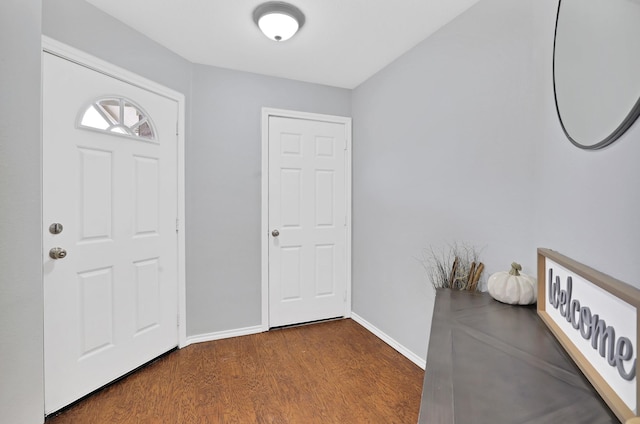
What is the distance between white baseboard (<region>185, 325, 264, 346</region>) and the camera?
101 inches

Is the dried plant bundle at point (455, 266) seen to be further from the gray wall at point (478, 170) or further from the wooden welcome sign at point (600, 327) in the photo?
the wooden welcome sign at point (600, 327)

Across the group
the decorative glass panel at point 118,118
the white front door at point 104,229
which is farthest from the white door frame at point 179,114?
the decorative glass panel at point 118,118

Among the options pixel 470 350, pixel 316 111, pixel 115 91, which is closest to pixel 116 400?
pixel 115 91

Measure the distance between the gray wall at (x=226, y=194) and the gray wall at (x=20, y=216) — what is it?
3.73 ft

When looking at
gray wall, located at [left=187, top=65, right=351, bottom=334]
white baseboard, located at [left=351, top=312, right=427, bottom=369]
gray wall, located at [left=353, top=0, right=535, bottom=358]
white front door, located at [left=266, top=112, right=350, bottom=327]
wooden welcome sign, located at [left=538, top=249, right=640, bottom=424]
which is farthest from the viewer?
white front door, located at [left=266, top=112, right=350, bottom=327]

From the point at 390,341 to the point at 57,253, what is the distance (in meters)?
2.36

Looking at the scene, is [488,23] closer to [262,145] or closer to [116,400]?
[262,145]

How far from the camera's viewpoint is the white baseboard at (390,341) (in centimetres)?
219

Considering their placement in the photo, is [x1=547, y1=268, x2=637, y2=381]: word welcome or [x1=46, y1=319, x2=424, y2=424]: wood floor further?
[x1=46, y1=319, x2=424, y2=424]: wood floor

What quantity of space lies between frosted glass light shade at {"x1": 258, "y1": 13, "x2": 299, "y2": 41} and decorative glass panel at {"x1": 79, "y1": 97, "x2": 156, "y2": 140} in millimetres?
1040

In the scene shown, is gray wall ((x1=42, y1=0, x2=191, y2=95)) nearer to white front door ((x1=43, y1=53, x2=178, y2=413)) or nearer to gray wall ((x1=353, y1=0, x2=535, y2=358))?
white front door ((x1=43, y1=53, x2=178, y2=413))

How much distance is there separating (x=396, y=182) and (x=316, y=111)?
3.60ft

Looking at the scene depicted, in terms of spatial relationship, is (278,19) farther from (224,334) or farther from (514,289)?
(224,334)

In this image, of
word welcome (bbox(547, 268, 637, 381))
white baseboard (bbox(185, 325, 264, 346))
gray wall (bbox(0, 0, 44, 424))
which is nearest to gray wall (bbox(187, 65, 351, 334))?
white baseboard (bbox(185, 325, 264, 346))
